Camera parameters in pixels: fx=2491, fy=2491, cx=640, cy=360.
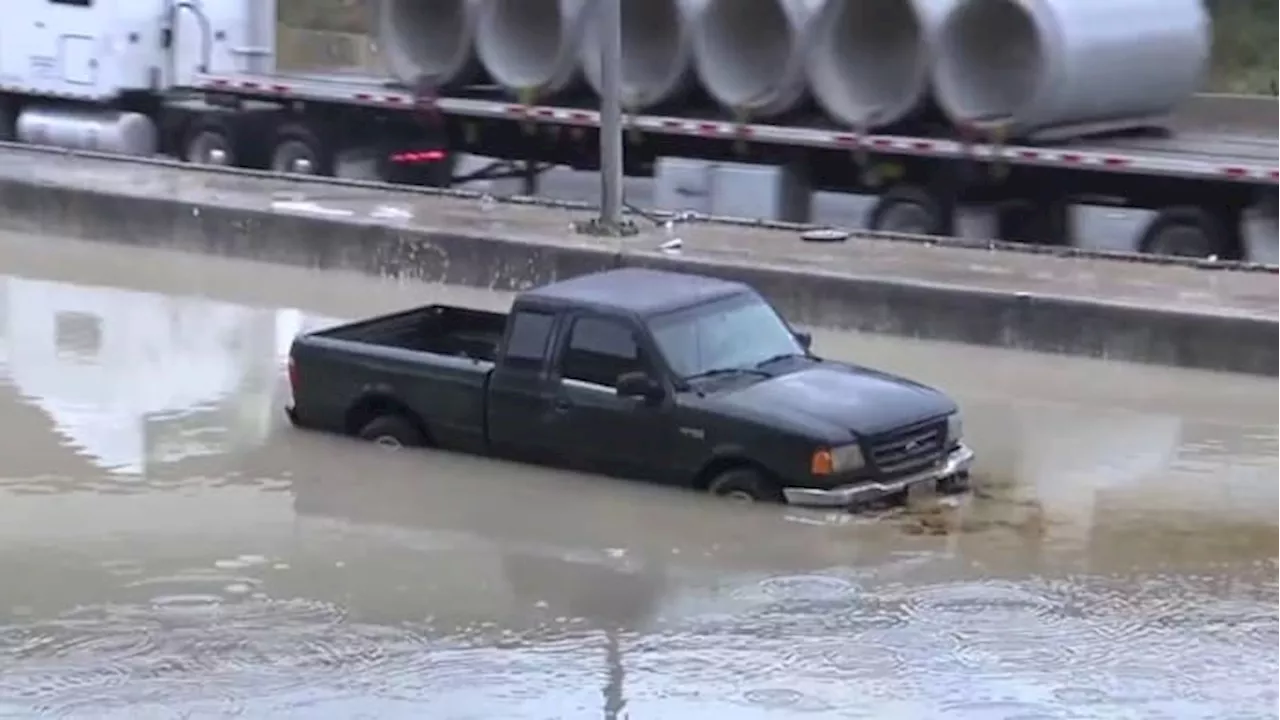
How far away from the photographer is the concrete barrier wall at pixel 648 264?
18625mm

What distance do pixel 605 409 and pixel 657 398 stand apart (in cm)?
39

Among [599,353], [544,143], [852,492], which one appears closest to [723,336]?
[599,353]

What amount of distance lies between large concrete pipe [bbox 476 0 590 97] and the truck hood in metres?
12.3

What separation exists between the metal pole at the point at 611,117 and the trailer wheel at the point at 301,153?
6540mm

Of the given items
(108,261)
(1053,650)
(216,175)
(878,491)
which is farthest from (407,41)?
(1053,650)

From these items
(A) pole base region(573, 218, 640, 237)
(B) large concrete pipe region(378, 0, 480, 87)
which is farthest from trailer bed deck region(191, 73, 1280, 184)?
(A) pole base region(573, 218, 640, 237)

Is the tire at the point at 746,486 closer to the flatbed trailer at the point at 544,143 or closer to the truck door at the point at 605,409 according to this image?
the truck door at the point at 605,409

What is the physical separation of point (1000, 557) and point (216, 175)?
16.0 meters

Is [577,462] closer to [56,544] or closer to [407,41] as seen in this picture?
[56,544]

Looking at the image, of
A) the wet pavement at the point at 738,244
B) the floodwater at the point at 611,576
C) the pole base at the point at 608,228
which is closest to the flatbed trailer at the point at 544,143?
the wet pavement at the point at 738,244

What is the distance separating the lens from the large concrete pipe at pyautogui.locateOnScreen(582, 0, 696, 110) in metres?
25.6

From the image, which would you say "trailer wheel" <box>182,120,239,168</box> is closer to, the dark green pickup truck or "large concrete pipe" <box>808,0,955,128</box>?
"large concrete pipe" <box>808,0,955,128</box>

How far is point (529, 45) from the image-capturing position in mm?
27141

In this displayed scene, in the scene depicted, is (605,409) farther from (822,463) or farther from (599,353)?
(822,463)
